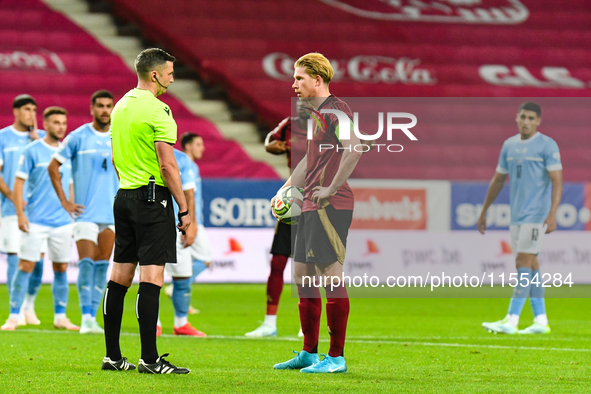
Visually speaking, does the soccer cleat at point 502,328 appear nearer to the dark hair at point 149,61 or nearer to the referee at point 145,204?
the referee at point 145,204

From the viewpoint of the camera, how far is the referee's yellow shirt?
4293mm

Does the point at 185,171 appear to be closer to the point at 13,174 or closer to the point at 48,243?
the point at 48,243

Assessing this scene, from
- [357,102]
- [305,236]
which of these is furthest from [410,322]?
[357,102]

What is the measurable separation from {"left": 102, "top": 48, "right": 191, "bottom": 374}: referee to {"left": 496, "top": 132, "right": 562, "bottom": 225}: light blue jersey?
12.5 feet

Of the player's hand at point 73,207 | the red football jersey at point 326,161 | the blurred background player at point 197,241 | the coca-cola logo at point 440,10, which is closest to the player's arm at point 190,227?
the blurred background player at point 197,241

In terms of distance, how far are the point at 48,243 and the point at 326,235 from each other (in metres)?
Answer: 3.81

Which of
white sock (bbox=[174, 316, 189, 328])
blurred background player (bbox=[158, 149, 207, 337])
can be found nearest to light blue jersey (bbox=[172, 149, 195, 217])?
blurred background player (bbox=[158, 149, 207, 337])

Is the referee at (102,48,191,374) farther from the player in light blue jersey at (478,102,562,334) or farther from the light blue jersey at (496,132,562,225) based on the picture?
the light blue jersey at (496,132,562,225)

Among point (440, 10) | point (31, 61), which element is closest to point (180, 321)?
point (31, 61)

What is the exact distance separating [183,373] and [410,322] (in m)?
3.93

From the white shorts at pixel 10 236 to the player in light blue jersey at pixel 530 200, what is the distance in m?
4.24

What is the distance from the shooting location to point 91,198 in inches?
261

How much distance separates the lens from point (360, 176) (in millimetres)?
14977

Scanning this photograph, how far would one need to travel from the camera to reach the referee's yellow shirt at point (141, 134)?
4293mm
